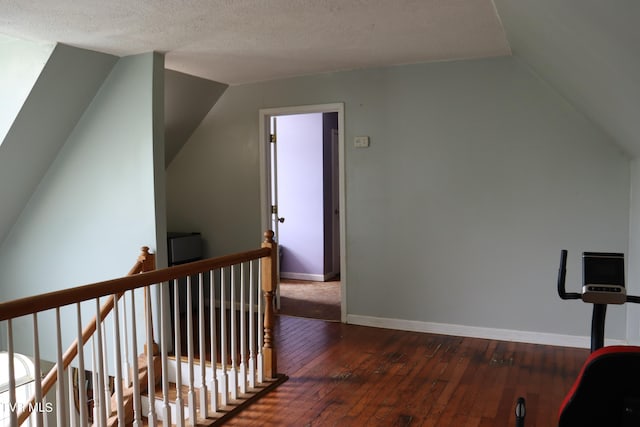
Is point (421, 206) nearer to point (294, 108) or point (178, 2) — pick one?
point (294, 108)

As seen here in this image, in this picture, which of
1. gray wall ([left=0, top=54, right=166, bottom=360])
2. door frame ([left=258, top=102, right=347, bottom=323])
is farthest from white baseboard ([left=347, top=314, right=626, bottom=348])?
gray wall ([left=0, top=54, right=166, bottom=360])

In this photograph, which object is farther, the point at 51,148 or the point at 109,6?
the point at 51,148

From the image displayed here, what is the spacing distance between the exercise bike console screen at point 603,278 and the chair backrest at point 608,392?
0.88 metres

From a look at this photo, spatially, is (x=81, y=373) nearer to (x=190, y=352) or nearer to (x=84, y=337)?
(x=190, y=352)

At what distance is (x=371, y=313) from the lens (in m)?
4.57

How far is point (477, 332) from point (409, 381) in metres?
1.10

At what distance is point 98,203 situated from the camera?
13.2ft

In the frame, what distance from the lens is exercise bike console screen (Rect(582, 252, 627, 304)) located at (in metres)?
2.12

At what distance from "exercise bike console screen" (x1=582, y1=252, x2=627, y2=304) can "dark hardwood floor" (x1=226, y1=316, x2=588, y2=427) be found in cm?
96

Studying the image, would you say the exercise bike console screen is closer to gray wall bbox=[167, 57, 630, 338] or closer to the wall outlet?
gray wall bbox=[167, 57, 630, 338]

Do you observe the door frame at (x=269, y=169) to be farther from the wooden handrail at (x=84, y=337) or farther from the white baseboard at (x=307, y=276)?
the white baseboard at (x=307, y=276)

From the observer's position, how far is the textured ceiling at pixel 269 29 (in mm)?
2781

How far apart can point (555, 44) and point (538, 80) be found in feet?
4.19

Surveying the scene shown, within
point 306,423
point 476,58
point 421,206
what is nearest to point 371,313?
point 421,206
